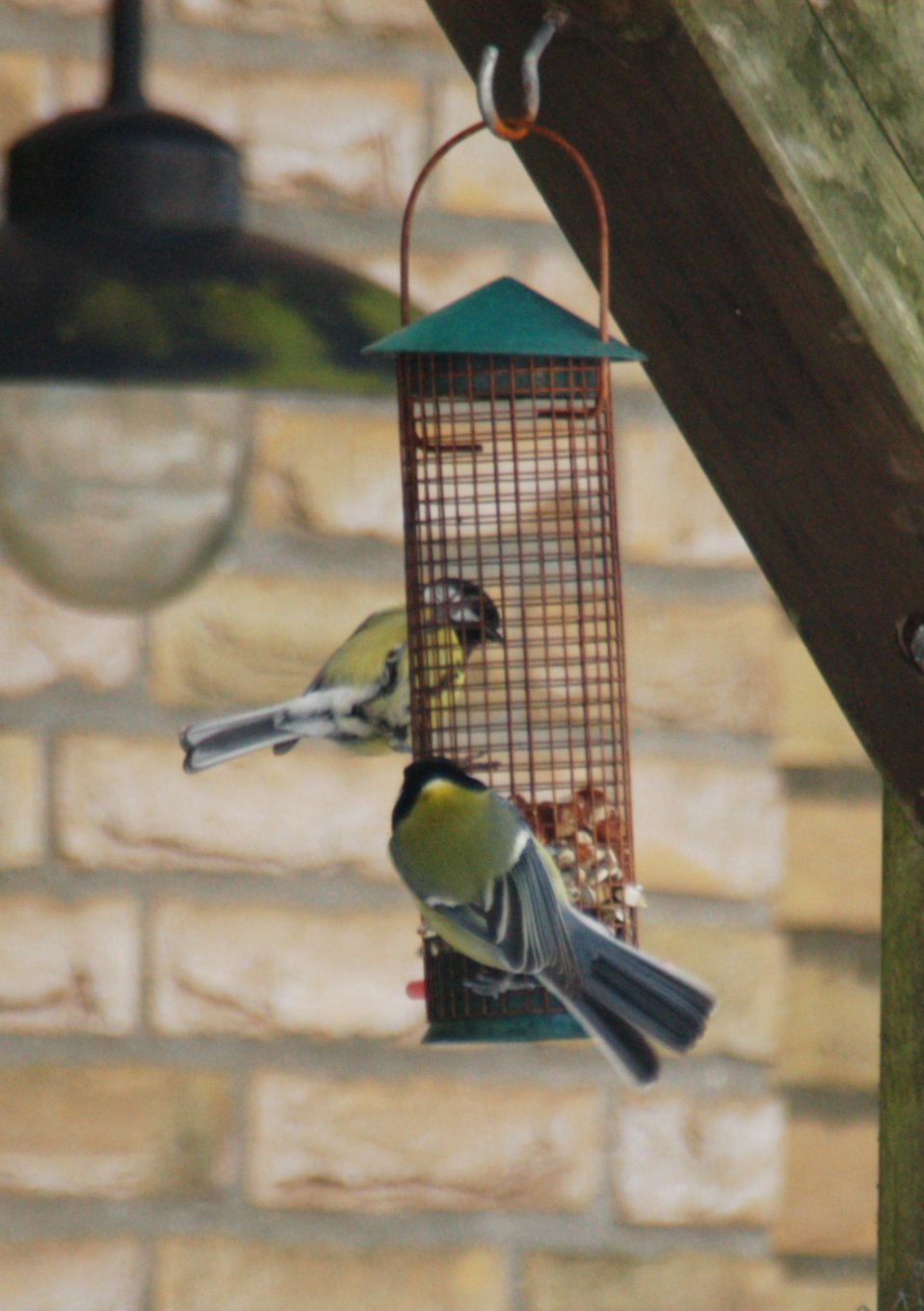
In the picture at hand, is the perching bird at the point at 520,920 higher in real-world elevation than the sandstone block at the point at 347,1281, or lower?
higher

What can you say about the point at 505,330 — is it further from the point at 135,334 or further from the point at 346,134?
the point at 346,134

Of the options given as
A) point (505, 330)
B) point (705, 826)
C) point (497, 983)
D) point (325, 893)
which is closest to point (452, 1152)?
point (325, 893)

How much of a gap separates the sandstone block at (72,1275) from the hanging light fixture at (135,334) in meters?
0.70

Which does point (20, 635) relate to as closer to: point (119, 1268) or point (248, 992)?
point (248, 992)

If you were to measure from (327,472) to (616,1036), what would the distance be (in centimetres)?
62

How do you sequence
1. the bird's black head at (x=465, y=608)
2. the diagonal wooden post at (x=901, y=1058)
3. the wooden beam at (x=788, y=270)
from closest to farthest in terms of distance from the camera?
the wooden beam at (x=788, y=270), the diagonal wooden post at (x=901, y=1058), the bird's black head at (x=465, y=608)

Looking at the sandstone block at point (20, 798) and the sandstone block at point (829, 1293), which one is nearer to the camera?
the sandstone block at point (20, 798)

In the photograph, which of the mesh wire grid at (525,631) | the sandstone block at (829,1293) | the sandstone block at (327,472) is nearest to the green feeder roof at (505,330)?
the mesh wire grid at (525,631)

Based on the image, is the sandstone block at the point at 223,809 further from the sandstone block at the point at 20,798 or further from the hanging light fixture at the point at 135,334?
the hanging light fixture at the point at 135,334

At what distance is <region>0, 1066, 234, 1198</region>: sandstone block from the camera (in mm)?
1544

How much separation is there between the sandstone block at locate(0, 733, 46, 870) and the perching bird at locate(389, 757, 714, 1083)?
420 mm

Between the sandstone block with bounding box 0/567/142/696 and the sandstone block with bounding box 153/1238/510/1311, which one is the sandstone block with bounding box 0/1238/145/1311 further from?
the sandstone block with bounding box 0/567/142/696

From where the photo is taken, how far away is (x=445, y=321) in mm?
968

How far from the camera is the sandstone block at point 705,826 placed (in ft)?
5.15
